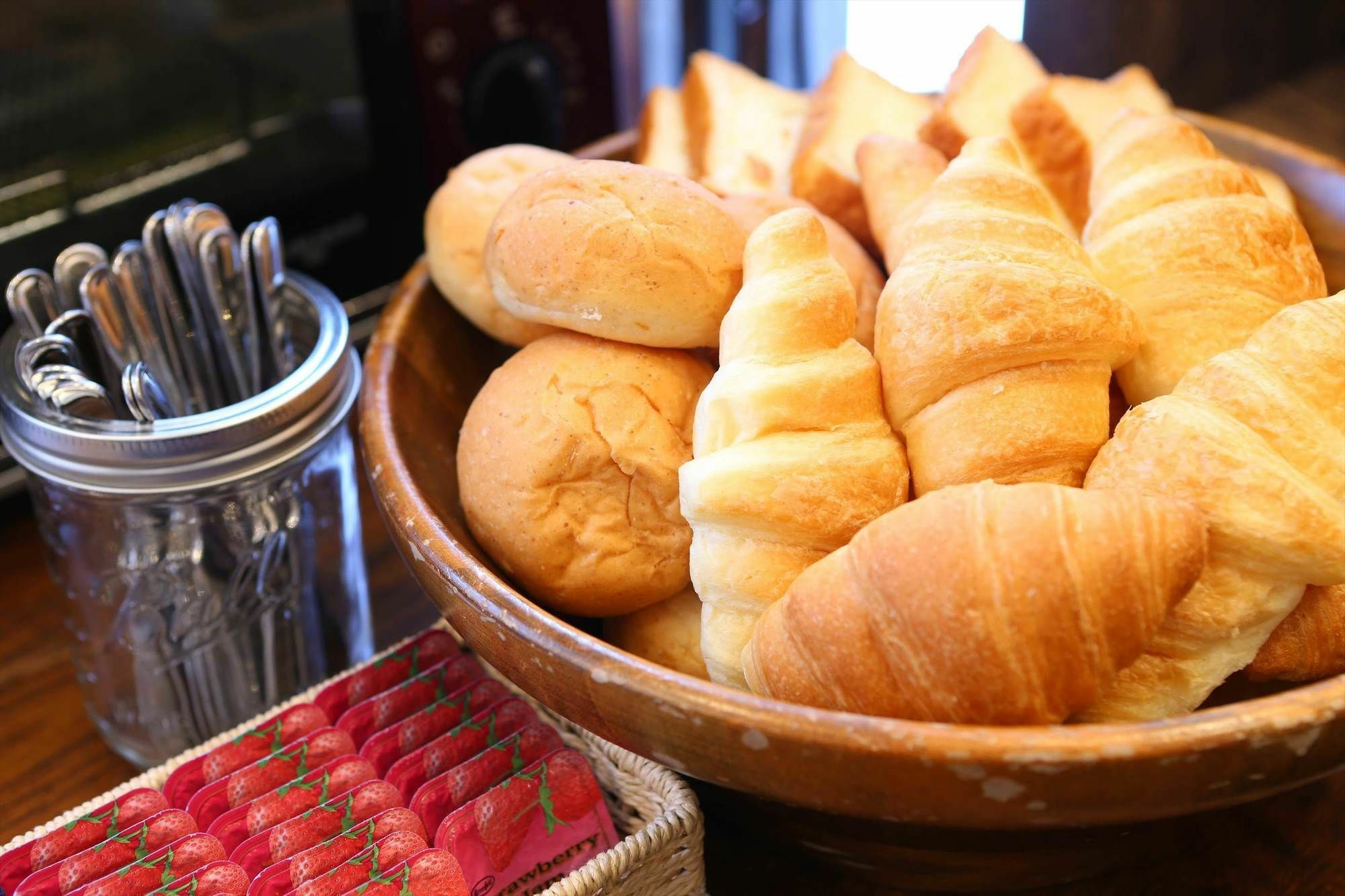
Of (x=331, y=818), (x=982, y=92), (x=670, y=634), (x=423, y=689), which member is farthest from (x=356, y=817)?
(x=982, y=92)

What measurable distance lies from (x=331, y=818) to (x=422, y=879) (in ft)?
0.27

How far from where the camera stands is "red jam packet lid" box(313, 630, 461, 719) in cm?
75

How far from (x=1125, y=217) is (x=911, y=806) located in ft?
1.53

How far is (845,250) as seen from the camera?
0.85 meters

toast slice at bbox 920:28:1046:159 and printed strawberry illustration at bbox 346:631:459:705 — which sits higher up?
toast slice at bbox 920:28:1046:159

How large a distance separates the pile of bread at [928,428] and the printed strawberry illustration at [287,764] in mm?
155

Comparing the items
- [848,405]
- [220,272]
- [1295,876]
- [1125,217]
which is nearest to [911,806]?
[848,405]

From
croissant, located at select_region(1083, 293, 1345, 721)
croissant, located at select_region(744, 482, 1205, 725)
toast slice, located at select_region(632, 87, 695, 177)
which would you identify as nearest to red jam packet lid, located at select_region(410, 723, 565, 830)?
croissant, located at select_region(744, 482, 1205, 725)

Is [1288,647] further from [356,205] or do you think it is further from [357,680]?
[356,205]

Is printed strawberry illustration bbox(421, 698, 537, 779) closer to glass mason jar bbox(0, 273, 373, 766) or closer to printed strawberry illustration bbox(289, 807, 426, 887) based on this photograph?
printed strawberry illustration bbox(289, 807, 426, 887)

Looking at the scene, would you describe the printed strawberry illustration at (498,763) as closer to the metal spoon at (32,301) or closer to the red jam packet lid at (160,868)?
the red jam packet lid at (160,868)

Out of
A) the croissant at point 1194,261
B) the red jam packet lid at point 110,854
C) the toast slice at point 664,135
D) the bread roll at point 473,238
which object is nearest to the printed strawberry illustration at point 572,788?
the red jam packet lid at point 110,854

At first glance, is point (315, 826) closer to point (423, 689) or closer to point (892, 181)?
point (423, 689)

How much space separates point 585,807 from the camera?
2.16 feet
